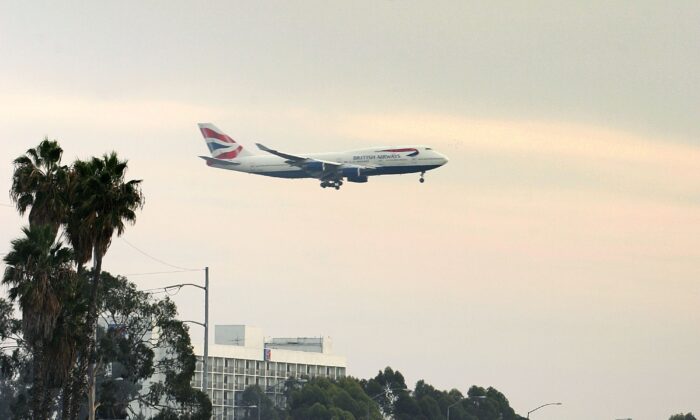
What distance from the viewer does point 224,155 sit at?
17888 centimetres

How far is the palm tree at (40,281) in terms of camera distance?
6494 centimetres

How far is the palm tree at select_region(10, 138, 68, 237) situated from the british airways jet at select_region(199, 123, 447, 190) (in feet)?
255

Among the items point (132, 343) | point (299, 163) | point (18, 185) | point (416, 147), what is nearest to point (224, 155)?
point (299, 163)

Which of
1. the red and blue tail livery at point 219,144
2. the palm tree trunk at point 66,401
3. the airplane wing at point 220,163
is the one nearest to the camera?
the palm tree trunk at point 66,401

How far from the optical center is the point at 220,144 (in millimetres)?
181875

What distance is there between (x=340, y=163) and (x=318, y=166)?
3011mm

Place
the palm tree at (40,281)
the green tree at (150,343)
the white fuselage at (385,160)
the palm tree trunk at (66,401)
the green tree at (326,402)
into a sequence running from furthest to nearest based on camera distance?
the green tree at (326,402) → the white fuselage at (385,160) → the green tree at (150,343) → the palm tree trunk at (66,401) → the palm tree at (40,281)

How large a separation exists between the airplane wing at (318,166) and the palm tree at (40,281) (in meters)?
80.9

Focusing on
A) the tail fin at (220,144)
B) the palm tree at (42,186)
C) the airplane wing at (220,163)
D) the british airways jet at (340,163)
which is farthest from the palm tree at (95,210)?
the tail fin at (220,144)

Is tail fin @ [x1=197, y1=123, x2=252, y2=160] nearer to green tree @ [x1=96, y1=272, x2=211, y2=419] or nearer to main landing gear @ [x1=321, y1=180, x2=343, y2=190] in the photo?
main landing gear @ [x1=321, y1=180, x2=343, y2=190]

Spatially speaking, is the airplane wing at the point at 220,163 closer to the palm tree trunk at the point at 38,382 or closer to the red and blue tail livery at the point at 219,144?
the red and blue tail livery at the point at 219,144

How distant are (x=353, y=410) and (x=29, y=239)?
117 meters

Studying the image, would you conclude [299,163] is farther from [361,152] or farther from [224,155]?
[224,155]

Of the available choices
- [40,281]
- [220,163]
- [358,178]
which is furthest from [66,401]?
[220,163]
